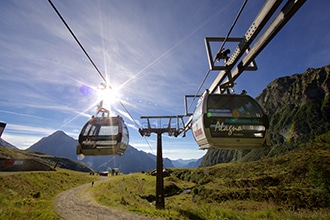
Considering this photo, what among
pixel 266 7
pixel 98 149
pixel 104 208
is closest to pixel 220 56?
pixel 266 7

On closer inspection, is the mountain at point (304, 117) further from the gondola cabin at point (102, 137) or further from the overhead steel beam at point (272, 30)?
the overhead steel beam at point (272, 30)

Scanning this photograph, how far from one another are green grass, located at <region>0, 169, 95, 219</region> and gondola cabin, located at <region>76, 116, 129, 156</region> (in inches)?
362

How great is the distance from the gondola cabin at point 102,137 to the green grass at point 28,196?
9.21 meters

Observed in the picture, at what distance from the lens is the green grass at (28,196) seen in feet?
44.1

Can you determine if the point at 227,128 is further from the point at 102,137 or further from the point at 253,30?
the point at 102,137

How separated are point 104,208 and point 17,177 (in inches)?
644

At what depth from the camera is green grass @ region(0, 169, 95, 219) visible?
529 inches

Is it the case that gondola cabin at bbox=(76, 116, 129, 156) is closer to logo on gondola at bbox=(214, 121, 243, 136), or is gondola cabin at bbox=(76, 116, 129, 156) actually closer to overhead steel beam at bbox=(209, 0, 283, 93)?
logo on gondola at bbox=(214, 121, 243, 136)

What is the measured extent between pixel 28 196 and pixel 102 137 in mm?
20041

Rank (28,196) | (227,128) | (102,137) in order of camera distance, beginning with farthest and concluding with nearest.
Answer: (28,196), (102,137), (227,128)

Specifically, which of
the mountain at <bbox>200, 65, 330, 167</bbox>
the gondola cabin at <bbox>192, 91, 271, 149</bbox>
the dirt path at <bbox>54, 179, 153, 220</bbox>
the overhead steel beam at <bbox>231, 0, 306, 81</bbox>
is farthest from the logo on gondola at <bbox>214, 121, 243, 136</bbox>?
the mountain at <bbox>200, 65, 330, 167</bbox>

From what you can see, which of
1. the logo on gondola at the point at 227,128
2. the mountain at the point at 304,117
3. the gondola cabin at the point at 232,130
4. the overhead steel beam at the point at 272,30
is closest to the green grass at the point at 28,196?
the gondola cabin at the point at 232,130

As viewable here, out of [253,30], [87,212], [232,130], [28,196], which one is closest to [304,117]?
[87,212]

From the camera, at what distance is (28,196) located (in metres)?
20.4
